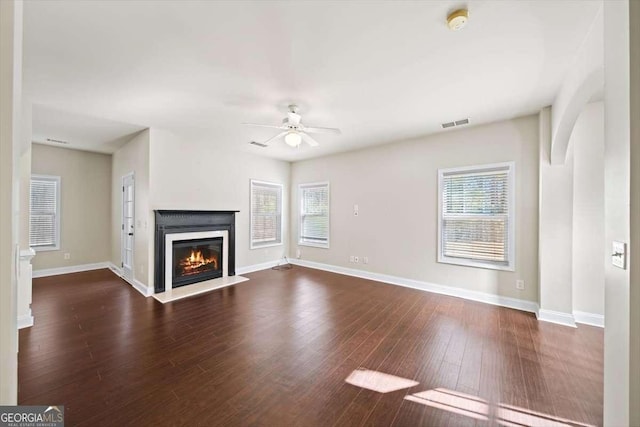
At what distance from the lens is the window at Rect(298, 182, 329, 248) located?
20.0 feet

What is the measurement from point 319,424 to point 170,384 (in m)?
1.26

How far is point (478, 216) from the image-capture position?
3980 mm

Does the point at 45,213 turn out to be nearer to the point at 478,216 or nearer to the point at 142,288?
the point at 142,288

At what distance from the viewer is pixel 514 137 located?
368 centimetres

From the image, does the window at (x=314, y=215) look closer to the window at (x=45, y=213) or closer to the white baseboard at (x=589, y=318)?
the white baseboard at (x=589, y=318)

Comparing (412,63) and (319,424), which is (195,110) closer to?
(412,63)

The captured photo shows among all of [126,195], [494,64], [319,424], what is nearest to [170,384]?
[319,424]

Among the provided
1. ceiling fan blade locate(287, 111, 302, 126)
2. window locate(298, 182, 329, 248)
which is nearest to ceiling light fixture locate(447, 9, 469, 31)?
ceiling fan blade locate(287, 111, 302, 126)

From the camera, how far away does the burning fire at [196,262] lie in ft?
15.6

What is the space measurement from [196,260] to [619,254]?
17.9 feet

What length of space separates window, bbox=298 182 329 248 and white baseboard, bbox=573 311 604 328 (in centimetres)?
424

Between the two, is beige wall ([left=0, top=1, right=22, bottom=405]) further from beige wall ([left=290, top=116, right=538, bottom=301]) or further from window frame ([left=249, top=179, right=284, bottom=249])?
window frame ([left=249, top=179, right=284, bottom=249])

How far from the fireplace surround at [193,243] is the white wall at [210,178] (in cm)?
22

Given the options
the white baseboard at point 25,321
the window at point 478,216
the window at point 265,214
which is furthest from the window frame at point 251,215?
the window at point 478,216
